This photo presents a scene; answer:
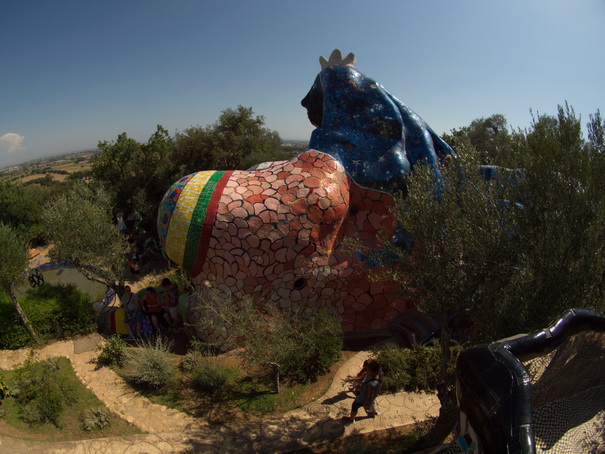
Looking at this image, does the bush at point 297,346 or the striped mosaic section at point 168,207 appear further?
the striped mosaic section at point 168,207

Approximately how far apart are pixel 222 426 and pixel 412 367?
362 cm

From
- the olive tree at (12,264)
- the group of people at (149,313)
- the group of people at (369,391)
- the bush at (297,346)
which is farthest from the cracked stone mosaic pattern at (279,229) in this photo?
the olive tree at (12,264)

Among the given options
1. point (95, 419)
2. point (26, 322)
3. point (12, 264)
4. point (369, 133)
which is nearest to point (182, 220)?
point (95, 419)

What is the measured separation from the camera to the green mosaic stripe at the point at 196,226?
7207mm

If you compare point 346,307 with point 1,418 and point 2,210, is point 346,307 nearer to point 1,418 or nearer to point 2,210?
point 1,418

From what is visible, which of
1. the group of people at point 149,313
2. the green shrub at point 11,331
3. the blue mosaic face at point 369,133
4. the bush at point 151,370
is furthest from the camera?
the group of people at point 149,313

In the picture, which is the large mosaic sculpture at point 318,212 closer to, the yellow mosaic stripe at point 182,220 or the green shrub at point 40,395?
the yellow mosaic stripe at point 182,220

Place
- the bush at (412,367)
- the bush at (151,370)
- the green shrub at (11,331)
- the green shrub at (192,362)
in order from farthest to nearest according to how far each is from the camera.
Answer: the green shrub at (11,331), the green shrub at (192,362), the bush at (412,367), the bush at (151,370)

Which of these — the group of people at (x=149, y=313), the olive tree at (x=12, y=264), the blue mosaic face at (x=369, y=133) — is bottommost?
the group of people at (x=149, y=313)

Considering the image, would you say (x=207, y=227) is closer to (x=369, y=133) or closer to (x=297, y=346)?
(x=297, y=346)

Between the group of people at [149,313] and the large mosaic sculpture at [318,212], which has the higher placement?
the large mosaic sculpture at [318,212]

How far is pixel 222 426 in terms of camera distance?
5.84 meters

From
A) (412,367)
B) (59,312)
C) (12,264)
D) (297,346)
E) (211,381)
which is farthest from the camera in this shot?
(59,312)

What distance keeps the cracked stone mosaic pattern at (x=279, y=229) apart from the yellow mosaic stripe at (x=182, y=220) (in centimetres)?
2
